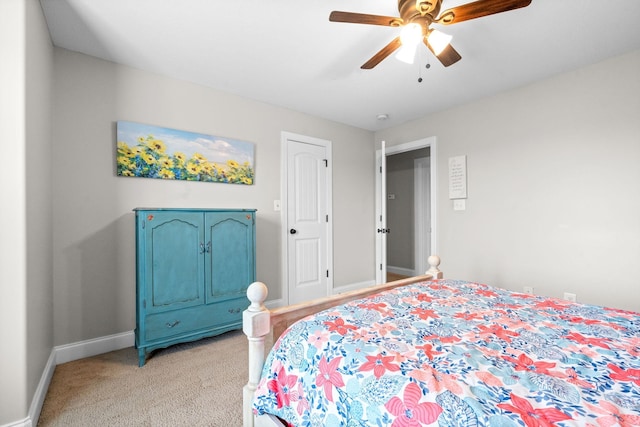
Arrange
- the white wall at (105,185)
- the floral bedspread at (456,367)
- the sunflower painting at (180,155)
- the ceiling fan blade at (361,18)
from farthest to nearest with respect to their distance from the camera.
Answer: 1. the sunflower painting at (180,155)
2. the white wall at (105,185)
3. the ceiling fan blade at (361,18)
4. the floral bedspread at (456,367)

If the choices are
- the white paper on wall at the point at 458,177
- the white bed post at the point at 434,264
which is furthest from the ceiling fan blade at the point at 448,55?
the white paper on wall at the point at 458,177

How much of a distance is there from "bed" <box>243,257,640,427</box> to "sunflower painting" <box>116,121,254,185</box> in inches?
73.7

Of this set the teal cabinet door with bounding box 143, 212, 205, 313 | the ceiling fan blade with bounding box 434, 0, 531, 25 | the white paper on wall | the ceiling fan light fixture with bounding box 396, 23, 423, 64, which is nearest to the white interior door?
the teal cabinet door with bounding box 143, 212, 205, 313

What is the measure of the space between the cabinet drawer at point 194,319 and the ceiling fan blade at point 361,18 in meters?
2.24

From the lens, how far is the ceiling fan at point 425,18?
1446 millimetres

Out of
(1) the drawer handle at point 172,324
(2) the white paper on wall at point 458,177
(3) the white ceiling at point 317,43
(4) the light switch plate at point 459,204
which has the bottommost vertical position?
(1) the drawer handle at point 172,324

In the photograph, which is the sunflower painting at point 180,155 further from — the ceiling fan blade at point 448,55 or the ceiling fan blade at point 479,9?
the ceiling fan blade at point 479,9

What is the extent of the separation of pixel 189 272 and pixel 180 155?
108cm

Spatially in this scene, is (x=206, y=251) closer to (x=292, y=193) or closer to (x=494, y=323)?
(x=292, y=193)

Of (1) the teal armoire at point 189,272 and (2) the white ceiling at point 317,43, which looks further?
(1) the teal armoire at point 189,272

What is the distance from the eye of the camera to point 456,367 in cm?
86

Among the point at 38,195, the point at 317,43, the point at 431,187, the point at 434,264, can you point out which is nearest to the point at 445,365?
the point at 434,264

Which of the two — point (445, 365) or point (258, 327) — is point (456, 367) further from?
point (258, 327)

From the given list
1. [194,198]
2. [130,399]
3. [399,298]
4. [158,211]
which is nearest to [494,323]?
[399,298]
